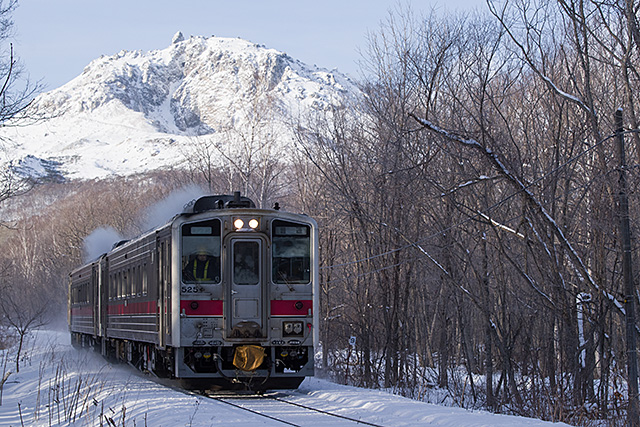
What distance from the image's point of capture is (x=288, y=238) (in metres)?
13.5

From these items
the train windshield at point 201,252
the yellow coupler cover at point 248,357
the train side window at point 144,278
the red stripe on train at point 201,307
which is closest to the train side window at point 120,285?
the train side window at point 144,278

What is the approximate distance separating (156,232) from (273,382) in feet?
11.1

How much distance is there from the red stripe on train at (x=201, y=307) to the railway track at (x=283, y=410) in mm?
1339

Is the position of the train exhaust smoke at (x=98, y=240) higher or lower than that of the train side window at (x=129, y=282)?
higher

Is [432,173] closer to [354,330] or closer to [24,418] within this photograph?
[354,330]

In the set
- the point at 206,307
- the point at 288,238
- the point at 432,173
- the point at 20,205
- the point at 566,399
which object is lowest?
the point at 566,399

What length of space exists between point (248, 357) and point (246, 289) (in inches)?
42.7

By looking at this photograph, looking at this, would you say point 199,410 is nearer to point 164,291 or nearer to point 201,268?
point 201,268

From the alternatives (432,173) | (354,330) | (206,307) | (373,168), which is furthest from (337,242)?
(206,307)

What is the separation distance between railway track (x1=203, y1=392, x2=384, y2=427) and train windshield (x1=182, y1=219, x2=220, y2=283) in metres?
1.93

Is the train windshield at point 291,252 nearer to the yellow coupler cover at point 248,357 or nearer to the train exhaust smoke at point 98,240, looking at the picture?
the yellow coupler cover at point 248,357

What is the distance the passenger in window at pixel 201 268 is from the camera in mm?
13141

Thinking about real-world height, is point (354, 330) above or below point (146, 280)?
below

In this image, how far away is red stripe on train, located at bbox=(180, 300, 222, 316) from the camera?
13.0 metres
